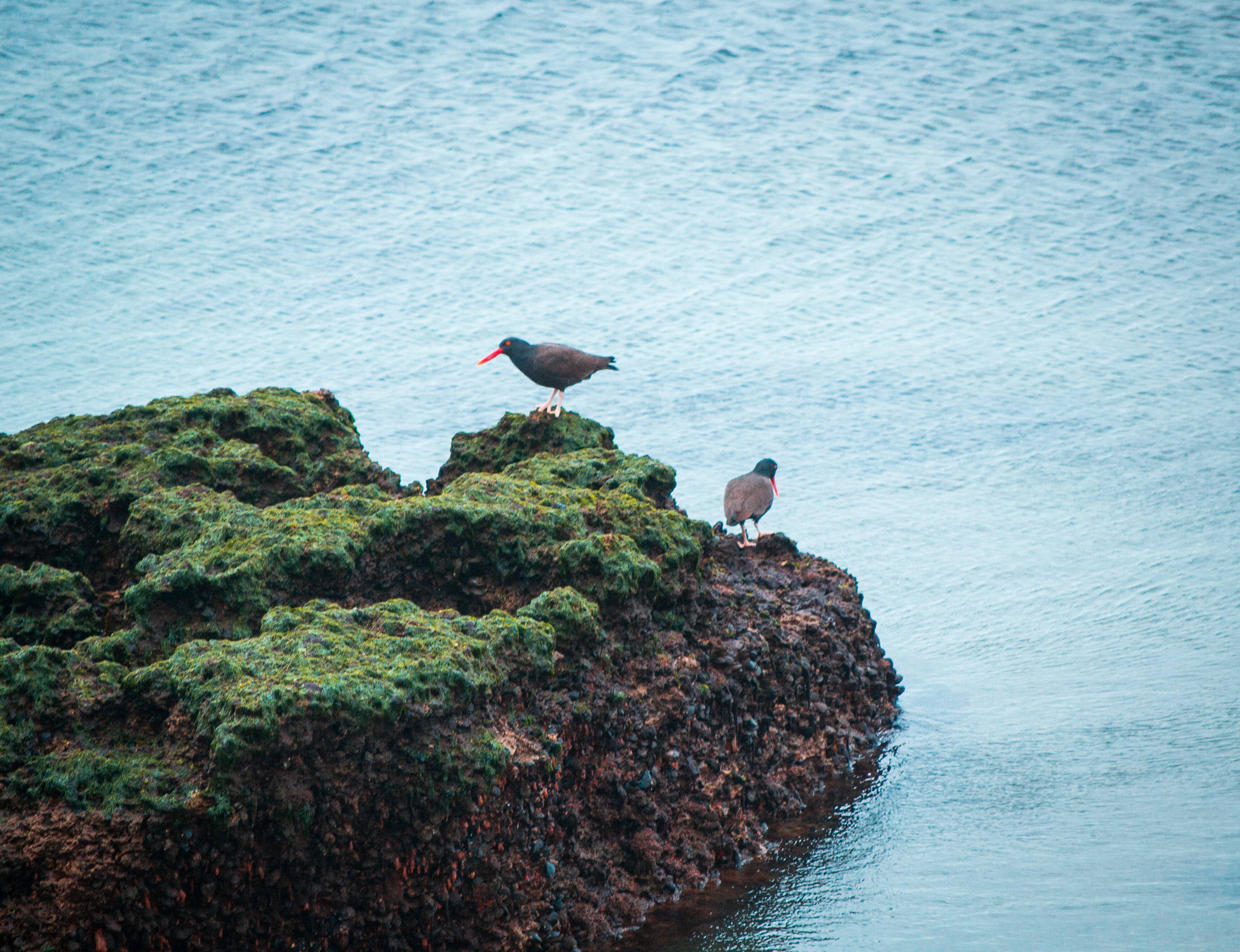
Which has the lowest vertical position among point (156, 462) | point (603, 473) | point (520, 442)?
point (520, 442)

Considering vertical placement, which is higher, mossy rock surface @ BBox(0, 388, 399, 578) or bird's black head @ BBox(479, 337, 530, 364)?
bird's black head @ BBox(479, 337, 530, 364)

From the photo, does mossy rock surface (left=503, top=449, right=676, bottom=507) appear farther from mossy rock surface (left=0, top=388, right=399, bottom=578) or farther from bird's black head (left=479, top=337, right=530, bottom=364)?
mossy rock surface (left=0, top=388, right=399, bottom=578)

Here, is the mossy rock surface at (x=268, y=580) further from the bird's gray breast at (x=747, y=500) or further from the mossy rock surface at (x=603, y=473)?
the bird's gray breast at (x=747, y=500)

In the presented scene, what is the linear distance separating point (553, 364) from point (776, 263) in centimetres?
2438

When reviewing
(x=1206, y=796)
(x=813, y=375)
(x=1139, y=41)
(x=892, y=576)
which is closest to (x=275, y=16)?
(x=813, y=375)

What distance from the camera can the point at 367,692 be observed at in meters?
4.98

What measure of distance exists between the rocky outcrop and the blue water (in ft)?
10.5

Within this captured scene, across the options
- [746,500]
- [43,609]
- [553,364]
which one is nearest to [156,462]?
[43,609]

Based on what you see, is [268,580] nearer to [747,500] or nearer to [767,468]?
[747,500]

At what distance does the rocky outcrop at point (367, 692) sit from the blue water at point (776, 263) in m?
3.21

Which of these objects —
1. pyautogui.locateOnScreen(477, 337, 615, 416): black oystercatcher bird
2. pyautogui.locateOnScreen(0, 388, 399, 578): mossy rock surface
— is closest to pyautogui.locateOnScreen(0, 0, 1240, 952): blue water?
pyautogui.locateOnScreen(477, 337, 615, 416): black oystercatcher bird

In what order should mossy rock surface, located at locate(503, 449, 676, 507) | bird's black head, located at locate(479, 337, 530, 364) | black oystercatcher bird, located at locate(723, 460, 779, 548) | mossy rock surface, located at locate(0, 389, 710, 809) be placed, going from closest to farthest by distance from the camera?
1. mossy rock surface, located at locate(0, 389, 710, 809)
2. mossy rock surface, located at locate(503, 449, 676, 507)
3. bird's black head, located at locate(479, 337, 530, 364)
4. black oystercatcher bird, located at locate(723, 460, 779, 548)

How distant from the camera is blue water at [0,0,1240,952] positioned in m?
16.0

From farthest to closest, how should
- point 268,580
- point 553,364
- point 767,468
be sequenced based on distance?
point 767,468, point 553,364, point 268,580
